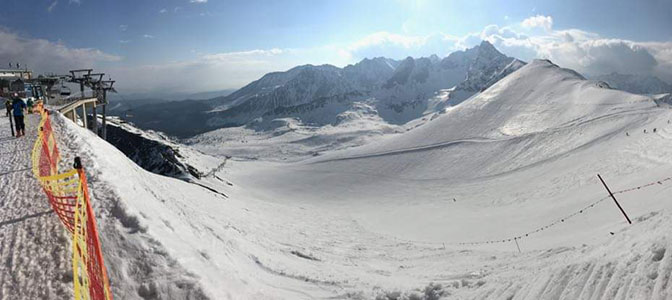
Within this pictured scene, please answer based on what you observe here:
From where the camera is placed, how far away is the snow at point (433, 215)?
8.18 m

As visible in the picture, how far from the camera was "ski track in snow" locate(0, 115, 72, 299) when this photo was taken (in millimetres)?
6254

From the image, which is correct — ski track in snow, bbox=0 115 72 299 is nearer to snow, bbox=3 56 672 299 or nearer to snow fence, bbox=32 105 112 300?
snow fence, bbox=32 105 112 300

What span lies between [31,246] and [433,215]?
117ft

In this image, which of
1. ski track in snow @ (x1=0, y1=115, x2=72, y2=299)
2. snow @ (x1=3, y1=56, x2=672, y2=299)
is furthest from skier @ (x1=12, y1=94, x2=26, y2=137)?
ski track in snow @ (x1=0, y1=115, x2=72, y2=299)

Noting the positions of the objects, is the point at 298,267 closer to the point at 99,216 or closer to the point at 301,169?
the point at 99,216

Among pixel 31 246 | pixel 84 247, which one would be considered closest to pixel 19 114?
pixel 31 246

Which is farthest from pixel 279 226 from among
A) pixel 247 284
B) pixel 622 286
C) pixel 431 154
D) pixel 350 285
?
pixel 431 154

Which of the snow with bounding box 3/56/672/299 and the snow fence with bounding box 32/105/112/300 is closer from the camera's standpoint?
the snow fence with bounding box 32/105/112/300

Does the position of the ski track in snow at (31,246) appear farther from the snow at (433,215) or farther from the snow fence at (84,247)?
the snow at (433,215)

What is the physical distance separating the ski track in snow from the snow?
0.84m

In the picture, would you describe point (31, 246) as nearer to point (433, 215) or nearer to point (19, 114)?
point (19, 114)

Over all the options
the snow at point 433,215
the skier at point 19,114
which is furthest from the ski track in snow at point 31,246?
Answer: the skier at point 19,114

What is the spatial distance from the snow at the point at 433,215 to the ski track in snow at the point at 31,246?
0.84 meters

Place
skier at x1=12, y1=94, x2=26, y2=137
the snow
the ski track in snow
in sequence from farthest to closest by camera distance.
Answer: skier at x1=12, y1=94, x2=26, y2=137
the snow
the ski track in snow
